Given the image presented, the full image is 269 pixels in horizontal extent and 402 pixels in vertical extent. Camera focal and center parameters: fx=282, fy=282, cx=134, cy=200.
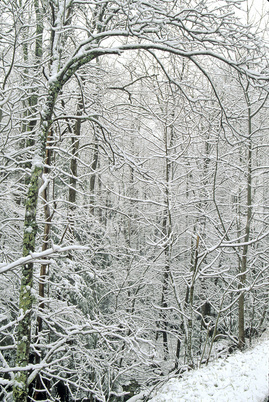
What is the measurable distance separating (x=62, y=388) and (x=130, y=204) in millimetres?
5884

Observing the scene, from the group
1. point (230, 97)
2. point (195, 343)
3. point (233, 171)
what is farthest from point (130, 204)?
point (195, 343)

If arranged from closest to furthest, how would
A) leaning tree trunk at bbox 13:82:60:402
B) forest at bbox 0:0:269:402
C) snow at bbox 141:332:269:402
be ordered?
leaning tree trunk at bbox 13:82:60:402 < forest at bbox 0:0:269:402 < snow at bbox 141:332:269:402

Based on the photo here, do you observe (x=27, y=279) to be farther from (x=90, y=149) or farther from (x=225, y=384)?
(x=225, y=384)

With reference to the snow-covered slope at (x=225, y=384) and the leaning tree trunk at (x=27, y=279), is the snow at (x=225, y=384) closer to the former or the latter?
the snow-covered slope at (x=225, y=384)

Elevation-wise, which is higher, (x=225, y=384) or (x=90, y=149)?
(x=90, y=149)

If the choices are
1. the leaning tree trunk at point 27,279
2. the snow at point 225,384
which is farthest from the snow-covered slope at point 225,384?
the leaning tree trunk at point 27,279

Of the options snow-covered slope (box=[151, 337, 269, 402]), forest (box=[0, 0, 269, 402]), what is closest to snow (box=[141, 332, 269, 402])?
snow-covered slope (box=[151, 337, 269, 402])

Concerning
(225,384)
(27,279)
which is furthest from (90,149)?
(225,384)

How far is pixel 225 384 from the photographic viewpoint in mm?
4656

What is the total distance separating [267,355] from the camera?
5.75 meters

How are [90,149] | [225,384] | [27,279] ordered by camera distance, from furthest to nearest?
[90,149] → [225,384] → [27,279]

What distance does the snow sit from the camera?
13.9 feet

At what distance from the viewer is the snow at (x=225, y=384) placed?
4.24m

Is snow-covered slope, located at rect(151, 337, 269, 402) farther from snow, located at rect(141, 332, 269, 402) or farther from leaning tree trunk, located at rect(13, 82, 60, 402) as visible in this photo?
leaning tree trunk, located at rect(13, 82, 60, 402)
